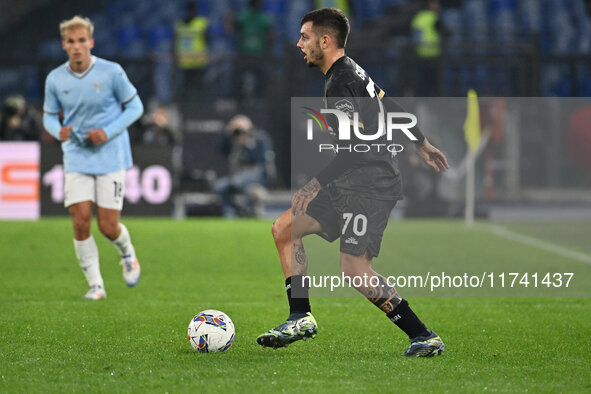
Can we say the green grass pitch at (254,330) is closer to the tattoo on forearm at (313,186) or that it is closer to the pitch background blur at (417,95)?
the tattoo on forearm at (313,186)

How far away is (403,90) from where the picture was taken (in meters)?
18.2

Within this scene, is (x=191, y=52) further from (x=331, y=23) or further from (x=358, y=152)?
(x=358, y=152)

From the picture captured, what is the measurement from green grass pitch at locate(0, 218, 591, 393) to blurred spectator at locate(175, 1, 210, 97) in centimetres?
663

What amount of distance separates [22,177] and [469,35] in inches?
387

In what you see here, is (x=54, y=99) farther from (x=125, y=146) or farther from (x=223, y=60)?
(x=223, y=60)

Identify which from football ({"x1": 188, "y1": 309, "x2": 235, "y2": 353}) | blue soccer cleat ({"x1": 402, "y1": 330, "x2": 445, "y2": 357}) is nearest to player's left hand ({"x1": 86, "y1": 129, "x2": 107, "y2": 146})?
football ({"x1": 188, "y1": 309, "x2": 235, "y2": 353})

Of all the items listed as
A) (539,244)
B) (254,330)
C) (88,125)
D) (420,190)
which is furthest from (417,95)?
(254,330)

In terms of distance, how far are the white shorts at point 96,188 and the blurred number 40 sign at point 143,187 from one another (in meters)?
7.29

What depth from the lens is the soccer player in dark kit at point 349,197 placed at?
5676 millimetres

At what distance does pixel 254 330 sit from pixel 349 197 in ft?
5.07

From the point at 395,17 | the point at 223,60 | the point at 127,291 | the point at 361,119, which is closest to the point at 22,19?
the point at 223,60

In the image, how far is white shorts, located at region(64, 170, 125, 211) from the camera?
8094 mm

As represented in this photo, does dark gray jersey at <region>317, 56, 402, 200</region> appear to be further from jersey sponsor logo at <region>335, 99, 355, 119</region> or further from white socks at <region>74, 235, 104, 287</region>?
white socks at <region>74, 235, 104, 287</region>

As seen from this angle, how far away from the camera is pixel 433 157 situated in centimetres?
593
